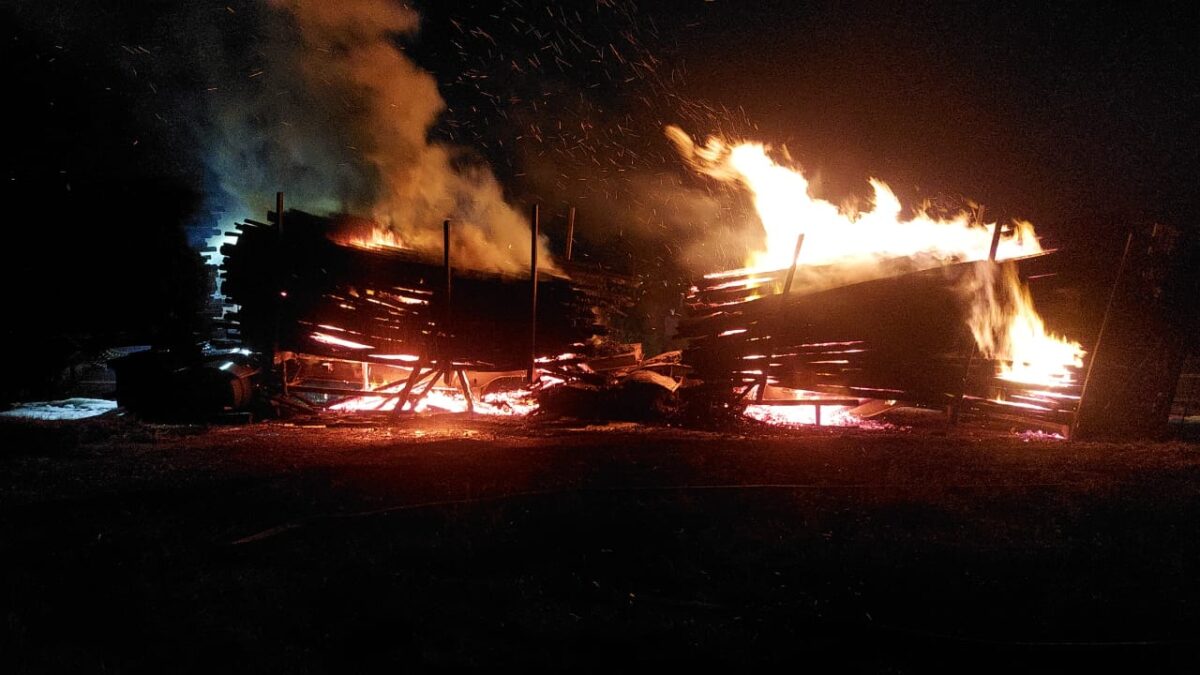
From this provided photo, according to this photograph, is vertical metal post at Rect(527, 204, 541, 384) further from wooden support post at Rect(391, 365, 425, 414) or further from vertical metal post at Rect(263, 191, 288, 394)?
vertical metal post at Rect(263, 191, 288, 394)

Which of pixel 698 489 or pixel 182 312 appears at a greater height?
pixel 182 312

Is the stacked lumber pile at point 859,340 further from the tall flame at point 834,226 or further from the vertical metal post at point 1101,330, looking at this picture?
the tall flame at point 834,226

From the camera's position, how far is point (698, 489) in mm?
6465

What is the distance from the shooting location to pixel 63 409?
13312 millimetres

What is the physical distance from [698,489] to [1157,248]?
28.8 feet

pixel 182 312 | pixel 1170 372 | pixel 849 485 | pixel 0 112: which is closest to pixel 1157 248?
pixel 1170 372

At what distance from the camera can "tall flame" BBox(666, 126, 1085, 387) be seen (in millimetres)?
10742

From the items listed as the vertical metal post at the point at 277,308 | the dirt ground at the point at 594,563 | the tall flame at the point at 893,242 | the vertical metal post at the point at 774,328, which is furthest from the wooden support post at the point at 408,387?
the tall flame at the point at 893,242

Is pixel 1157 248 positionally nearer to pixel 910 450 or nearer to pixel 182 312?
pixel 910 450

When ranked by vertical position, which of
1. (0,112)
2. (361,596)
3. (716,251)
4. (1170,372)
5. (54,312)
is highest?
(0,112)

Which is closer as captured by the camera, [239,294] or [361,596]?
[361,596]

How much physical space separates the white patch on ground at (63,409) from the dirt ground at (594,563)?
5.71 meters

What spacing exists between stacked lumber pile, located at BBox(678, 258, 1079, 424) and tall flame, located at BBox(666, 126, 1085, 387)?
312mm

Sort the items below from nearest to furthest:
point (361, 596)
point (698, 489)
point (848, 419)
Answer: point (361, 596), point (698, 489), point (848, 419)
